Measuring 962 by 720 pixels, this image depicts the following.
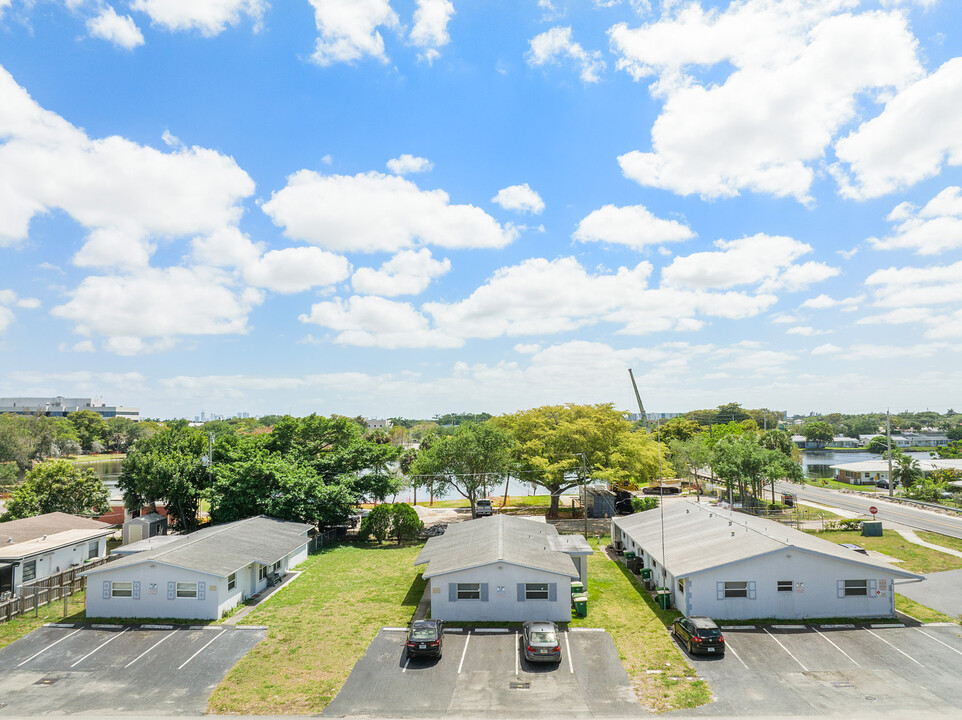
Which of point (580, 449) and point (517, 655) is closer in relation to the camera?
point (517, 655)

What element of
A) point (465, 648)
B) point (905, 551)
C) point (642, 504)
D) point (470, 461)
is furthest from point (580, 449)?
point (465, 648)

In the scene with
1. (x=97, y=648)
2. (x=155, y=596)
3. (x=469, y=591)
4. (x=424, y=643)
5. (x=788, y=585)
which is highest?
(x=788, y=585)

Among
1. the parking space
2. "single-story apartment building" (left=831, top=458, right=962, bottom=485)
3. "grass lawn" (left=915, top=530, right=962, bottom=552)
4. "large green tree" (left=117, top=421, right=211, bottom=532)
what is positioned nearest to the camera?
the parking space

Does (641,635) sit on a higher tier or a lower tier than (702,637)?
lower

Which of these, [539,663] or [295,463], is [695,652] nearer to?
[539,663]

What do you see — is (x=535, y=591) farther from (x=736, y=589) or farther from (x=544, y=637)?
(x=736, y=589)

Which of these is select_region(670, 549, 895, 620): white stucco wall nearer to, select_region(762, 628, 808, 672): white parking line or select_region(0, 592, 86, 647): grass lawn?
select_region(762, 628, 808, 672): white parking line

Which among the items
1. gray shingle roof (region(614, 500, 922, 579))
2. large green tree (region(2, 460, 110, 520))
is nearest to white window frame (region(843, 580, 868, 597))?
gray shingle roof (region(614, 500, 922, 579))

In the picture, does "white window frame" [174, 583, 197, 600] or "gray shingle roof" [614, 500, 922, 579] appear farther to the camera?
"white window frame" [174, 583, 197, 600]
